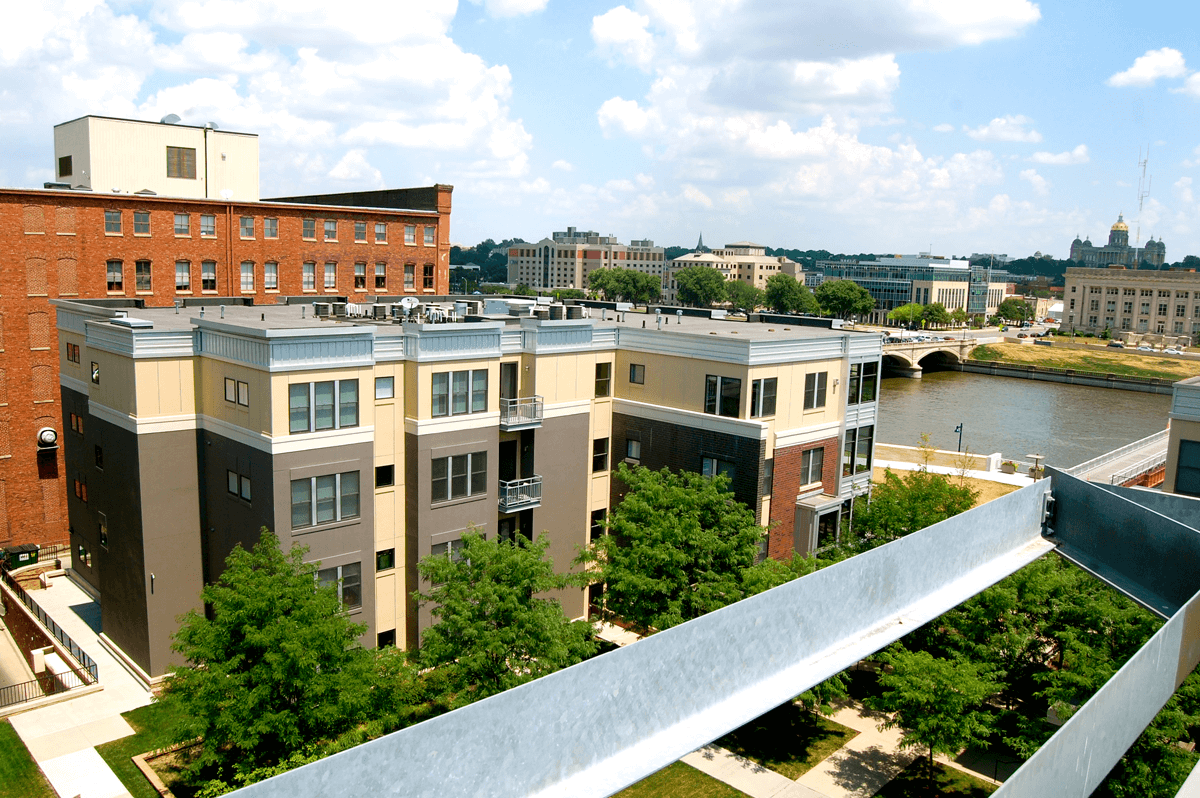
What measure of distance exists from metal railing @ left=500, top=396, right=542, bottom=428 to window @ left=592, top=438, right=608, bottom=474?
4399mm

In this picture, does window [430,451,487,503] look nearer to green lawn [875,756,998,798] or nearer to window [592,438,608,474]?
window [592,438,608,474]

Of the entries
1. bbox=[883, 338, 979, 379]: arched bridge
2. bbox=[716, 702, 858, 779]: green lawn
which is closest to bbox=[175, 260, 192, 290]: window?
bbox=[716, 702, 858, 779]: green lawn

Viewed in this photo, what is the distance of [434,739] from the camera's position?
2.67 m

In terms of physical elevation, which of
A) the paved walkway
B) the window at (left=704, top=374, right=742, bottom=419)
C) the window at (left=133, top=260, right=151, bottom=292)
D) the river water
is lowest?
the river water

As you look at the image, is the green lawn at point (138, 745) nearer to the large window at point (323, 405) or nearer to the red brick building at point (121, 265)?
the large window at point (323, 405)

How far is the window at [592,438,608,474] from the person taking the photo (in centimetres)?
3897

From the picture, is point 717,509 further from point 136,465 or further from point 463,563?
point 136,465

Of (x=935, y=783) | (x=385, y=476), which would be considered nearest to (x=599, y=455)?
(x=385, y=476)

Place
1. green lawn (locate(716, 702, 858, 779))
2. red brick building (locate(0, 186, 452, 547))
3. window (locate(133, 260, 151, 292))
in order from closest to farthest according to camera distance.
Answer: green lawn (locate(716, 702, 858, 779)) → red brick building (locate(0, 186, 452, 547)) → window (locate(133, 260, 151, 292))

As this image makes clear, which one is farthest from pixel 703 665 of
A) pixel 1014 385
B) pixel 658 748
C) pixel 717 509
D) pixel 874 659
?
pixel 1014 385

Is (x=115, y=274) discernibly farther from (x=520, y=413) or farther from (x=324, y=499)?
(x=324, y=499)

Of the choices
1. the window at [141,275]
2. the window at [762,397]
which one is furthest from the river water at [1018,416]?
the window at [141,275]

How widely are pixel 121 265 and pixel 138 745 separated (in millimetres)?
30458

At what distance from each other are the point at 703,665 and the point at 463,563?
81.1 ft
